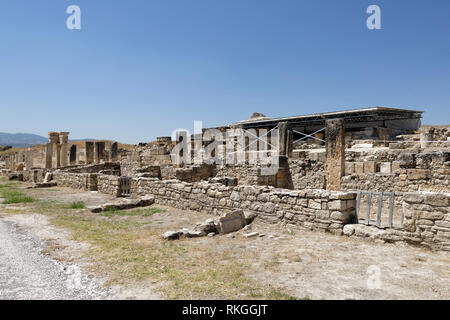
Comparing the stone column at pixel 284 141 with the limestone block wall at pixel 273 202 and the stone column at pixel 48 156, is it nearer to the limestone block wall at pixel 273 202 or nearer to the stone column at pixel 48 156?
the limestone block wall at pixel 273 202

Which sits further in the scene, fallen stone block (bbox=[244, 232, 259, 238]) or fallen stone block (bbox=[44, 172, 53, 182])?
fallen stone block (bbox=[44, 172, 53, 182])

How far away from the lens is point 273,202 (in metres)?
7.76


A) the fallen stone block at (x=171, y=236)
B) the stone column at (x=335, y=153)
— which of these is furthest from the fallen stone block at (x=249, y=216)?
the stone column at (x=335, y=153)

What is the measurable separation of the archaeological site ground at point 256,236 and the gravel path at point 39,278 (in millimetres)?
19

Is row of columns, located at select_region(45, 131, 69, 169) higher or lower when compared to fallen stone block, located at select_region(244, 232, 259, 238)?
higher

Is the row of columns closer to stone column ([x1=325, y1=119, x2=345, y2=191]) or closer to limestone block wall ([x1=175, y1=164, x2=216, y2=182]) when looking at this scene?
limestone block wall ([x1=175, y1=164, x2=216, y2=182])

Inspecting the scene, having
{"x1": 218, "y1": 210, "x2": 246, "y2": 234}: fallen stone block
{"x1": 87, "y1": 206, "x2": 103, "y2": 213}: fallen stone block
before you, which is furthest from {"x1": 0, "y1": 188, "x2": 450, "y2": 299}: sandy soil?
{"x1": 87, "y1": 206, "x2": 103, "y2": 213}: fallen stone block

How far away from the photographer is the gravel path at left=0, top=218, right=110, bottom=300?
3.95 metres

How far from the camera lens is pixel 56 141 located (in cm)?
3362

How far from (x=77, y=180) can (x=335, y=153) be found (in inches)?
531

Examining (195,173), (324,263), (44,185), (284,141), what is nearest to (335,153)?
(284,141)

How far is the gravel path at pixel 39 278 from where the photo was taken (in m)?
3.95

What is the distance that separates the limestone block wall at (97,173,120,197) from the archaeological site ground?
97mm
